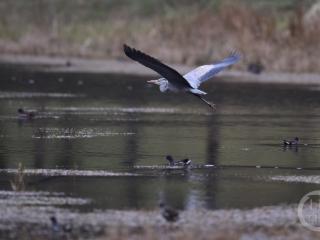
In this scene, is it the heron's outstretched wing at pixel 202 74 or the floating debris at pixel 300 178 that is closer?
the floating debris at pixel 300 178

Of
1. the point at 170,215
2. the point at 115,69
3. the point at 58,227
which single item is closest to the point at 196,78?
the point at 170,215

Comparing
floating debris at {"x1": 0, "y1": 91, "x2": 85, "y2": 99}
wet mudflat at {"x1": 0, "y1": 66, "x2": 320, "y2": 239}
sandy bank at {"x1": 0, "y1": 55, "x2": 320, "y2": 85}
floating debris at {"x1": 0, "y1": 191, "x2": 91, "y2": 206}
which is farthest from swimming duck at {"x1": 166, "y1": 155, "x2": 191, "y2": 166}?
sandy bank at {"x1": 0, "y1": 55, "x2": 320, "y2": 85}

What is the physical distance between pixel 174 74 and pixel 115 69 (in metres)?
16.8

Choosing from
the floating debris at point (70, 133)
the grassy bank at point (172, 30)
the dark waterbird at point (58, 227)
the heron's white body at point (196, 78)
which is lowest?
the dark waterbird at point (58, 227)

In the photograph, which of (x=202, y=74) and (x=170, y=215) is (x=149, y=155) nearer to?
(x=202, y=74)

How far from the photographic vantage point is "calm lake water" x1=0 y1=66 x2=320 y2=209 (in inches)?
499

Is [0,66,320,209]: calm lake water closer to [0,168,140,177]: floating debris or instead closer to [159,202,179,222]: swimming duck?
[0,168,140,177]: floating debris

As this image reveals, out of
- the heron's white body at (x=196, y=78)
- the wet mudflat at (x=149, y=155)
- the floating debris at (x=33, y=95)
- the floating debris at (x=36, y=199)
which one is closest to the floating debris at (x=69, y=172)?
the wet mudflat at (x=149, y=155)

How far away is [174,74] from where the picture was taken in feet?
50.6

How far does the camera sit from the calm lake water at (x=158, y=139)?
41.6 ft

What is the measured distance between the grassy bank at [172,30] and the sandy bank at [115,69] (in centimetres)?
66

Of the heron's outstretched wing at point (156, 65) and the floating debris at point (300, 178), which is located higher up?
the heron's outstretched wing at point (156, 65)

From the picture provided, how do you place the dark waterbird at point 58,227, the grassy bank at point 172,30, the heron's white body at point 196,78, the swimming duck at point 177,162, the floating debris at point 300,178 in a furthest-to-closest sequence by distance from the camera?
the grassy bank at point 172,30 < the heron's white body at point 196,78 < the swimming duck at point 177,162 < the floating debris at point 300,178 < the dark waterbird at point 58,227

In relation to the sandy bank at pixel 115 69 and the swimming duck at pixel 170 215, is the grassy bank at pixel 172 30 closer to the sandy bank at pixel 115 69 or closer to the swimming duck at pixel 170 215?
the sandy bank at pixel 115 69
